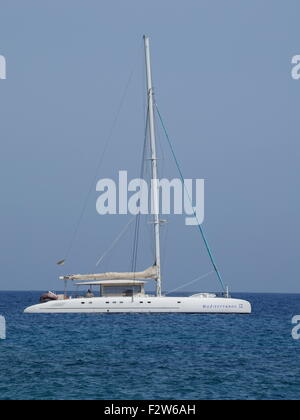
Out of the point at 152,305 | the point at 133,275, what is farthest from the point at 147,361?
the point at 133,275

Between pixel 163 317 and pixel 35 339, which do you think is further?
pixel 163 317

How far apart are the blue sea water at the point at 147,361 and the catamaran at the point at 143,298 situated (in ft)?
11.2

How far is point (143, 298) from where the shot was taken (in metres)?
64.9

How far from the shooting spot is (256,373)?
35.1 meters

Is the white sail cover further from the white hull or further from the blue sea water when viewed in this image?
the blue sea water

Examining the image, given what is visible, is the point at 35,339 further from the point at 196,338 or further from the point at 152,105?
the point at 152,105

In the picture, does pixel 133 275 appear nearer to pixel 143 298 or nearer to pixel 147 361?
pixel 143 298

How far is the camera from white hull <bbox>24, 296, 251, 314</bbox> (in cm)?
6462

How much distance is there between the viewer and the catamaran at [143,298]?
212 ft

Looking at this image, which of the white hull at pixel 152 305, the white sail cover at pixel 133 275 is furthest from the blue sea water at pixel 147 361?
the white sail cover at pixel 133 275

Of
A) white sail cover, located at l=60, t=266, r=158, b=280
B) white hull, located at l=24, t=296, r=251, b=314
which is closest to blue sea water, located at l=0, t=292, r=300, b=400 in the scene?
white hull, located at l=24, t=296, r=251, b=314

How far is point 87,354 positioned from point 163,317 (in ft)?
79.7
